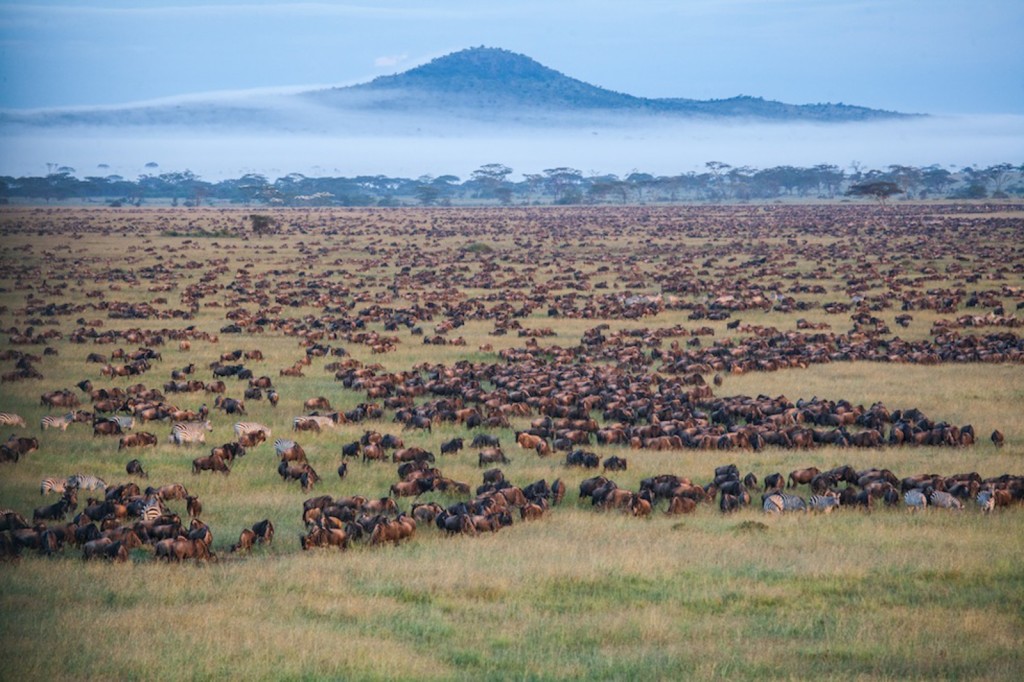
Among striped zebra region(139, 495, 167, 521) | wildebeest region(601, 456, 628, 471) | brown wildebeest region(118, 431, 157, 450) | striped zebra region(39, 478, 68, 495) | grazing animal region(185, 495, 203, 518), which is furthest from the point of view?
brown wildebeest region(118, 431, 157, 450)

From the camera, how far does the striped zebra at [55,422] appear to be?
1831 centimetres

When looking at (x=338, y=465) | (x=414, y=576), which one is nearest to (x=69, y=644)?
(x=414, y=576)

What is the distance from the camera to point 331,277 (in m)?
47.6

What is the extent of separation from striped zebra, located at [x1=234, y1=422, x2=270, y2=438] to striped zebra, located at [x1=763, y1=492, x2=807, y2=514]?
848 cm

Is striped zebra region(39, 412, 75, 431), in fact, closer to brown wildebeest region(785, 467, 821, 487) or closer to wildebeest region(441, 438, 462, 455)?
wildebeest region(441, 438, 462, 455)

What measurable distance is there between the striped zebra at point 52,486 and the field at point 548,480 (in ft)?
0.76

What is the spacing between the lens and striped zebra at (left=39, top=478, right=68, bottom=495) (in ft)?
47.6

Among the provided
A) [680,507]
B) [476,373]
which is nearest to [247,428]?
[476,373]

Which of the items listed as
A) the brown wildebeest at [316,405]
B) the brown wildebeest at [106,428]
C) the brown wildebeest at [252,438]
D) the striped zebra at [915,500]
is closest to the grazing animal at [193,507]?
the brown wildebeest at [252,438]

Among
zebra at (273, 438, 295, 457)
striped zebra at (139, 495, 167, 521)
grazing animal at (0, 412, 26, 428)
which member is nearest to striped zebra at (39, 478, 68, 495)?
striped zebra at (139, 495, 167, 521)

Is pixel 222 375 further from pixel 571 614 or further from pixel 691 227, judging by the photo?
pixel 691 227

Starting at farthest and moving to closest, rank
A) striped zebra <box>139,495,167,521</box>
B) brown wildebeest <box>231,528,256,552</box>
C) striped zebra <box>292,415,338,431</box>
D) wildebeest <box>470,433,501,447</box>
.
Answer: striped zebra <box>292,415,338,431</box> → wildebeest <box>470,433,501,447</box> → striped zebra <box>139,495,167,521</box> → brown wildebeest <box>231,528,256,552</box>

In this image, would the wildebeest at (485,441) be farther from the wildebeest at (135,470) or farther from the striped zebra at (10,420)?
the striped zebra at (10,420)

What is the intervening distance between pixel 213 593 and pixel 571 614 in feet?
11.1
